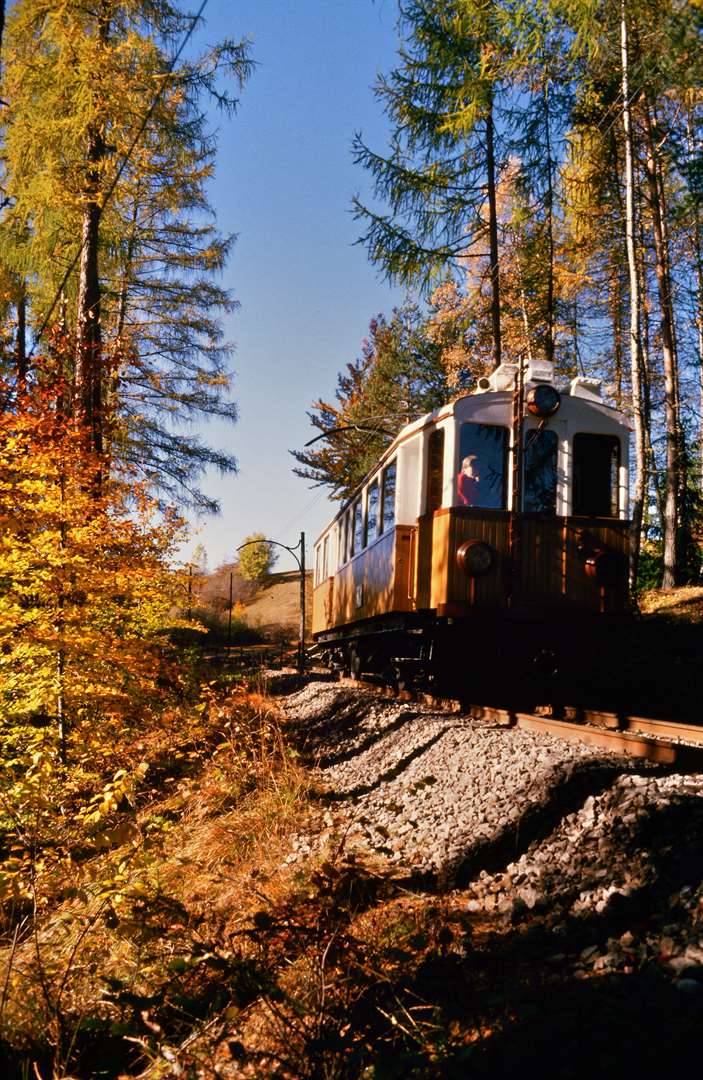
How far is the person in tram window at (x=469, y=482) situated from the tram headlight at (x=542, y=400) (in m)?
0.80

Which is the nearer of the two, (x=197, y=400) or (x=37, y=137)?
(x=37, y=137)

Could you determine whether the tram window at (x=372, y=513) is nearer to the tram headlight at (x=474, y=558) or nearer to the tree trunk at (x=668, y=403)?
the tram headlight at (x=474, y=558)

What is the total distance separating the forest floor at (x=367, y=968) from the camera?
7.66 feet

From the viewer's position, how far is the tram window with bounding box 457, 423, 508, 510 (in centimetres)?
800

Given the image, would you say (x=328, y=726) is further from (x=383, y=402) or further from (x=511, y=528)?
(x=383, y=402)

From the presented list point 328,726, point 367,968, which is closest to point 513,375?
point 328,726

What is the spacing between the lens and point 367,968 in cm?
269

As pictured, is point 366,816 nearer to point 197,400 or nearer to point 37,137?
point 37,137

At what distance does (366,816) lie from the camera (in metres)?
5.28

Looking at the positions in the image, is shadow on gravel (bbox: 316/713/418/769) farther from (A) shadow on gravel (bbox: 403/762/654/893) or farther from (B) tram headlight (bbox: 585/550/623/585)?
(A) shadow on gravel (bbox: 403/762/654/893)

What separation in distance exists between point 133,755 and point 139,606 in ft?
6.39

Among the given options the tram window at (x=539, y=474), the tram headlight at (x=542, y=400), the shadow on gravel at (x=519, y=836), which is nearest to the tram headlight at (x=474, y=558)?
the tram window at (x=539, y=474)

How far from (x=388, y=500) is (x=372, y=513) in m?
1.04

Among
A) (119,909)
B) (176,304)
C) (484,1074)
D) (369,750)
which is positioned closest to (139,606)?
(369,750)
